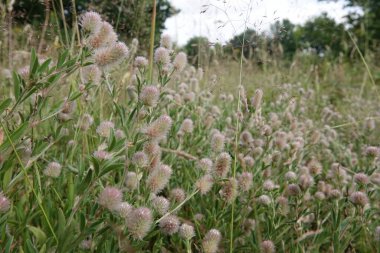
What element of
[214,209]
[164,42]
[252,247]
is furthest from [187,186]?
[164,42]

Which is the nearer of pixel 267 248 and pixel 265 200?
pixel 267 248

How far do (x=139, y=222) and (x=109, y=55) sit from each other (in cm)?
52

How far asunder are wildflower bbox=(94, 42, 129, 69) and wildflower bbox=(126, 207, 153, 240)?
1.55 feet

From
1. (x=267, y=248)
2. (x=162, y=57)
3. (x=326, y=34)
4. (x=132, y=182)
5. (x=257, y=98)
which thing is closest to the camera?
(x=132, y=182)

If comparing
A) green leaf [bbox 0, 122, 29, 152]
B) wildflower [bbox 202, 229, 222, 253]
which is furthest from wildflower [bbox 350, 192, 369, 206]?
green leaf [bbox 0, 122, 29, 152]

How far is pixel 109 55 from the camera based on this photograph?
129cm

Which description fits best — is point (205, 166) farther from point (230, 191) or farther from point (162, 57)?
point (162, 57)

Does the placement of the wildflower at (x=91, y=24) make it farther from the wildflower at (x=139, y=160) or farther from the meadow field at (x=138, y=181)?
the wildflower at (x=139, y=160)

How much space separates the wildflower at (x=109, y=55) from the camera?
4.19 ft

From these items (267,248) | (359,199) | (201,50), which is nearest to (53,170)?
(267,248)

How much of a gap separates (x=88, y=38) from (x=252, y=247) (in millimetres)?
1013

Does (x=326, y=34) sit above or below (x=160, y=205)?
above

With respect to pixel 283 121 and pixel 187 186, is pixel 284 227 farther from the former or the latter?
pixel 283 121

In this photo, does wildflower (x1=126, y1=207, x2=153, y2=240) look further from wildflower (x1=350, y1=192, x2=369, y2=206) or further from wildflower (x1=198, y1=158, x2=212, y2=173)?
wildflower (x1=350, y1=192, x2=369, y2=206)
